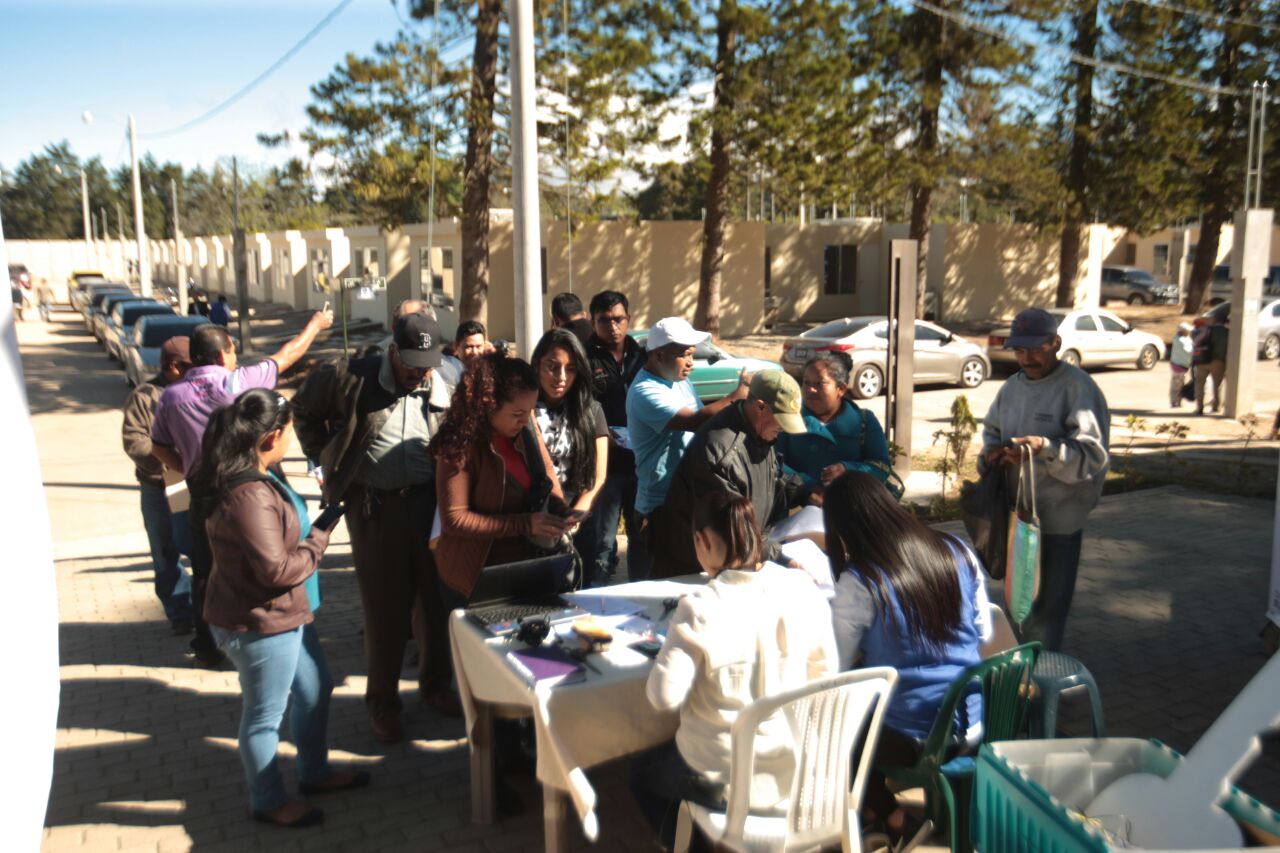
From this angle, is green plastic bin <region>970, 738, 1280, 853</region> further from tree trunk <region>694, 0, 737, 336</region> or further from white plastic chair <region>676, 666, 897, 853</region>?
tree trunk <region>694, 0, 737, 336</region>

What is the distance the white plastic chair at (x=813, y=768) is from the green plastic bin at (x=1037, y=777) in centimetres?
36

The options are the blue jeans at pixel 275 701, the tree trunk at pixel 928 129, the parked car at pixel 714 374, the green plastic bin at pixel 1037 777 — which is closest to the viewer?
the green plastic bin at pixel 1037 777

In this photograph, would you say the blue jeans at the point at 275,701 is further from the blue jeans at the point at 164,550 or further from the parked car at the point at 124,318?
the parked car at the point at 124,318

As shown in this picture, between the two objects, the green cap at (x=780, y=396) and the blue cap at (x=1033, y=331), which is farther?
the blue cap at (x=1033, y=331)

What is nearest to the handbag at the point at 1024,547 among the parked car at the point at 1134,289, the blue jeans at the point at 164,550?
the blue jeans at the point at 164,550

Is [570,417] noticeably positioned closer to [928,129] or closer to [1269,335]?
[928,129]

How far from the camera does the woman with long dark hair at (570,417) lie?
5.02 metres

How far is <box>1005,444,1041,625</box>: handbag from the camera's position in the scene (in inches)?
188

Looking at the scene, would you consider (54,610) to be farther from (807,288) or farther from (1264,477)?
(807,288)

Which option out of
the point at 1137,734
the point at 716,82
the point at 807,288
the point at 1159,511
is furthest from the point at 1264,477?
the point at 807,288

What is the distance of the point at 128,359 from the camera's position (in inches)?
850

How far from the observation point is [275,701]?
153 inches

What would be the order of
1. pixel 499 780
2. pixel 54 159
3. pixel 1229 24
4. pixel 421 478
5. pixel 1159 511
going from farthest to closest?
pixel 54 159 < pixel 1229 24 < pixel 1159 511 < pixel 421 478 < pixel 499 780

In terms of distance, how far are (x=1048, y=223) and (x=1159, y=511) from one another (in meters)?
21.4
